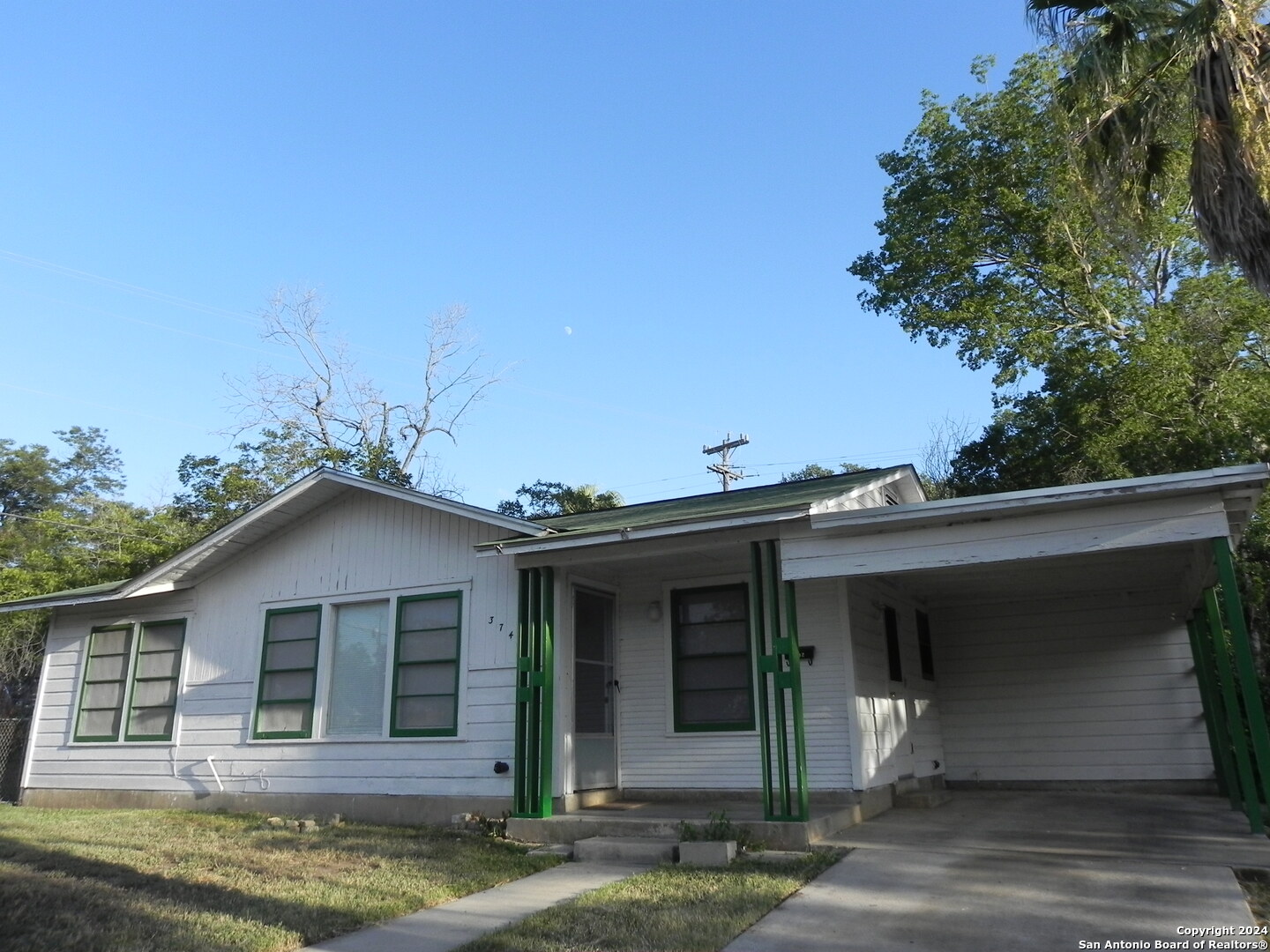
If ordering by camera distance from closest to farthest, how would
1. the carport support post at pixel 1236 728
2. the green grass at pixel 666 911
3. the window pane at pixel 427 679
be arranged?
the green grass at pixel 666 911 < the carport support post at pixel 1236 728 < the window pane at pixel 427 679

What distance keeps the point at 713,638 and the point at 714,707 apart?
71 centimetres

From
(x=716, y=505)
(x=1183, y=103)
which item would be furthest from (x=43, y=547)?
(x=1183, y=103)

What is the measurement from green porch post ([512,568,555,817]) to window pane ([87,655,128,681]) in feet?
20.4

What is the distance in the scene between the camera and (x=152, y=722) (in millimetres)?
11797

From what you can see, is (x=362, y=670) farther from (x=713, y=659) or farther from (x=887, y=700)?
(x=887, y=700)

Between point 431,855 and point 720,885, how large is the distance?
8.76 ft

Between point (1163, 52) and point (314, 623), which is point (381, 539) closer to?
point (314, 623)

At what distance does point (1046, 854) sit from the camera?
692 centimetres

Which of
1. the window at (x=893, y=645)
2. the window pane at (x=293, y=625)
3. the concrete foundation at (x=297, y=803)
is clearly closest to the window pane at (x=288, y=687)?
the window pane at (x=293, y=625)

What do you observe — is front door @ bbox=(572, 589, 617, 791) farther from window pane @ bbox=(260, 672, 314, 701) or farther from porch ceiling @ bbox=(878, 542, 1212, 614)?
window pane @ bbox=(260, 672, 314, 701)

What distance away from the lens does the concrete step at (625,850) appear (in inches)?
287

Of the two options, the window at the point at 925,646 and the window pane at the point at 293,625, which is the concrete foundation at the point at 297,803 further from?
the window at the point at 925,646

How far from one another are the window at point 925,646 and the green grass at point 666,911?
5.40 meters

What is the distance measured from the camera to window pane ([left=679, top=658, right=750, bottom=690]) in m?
9.76
